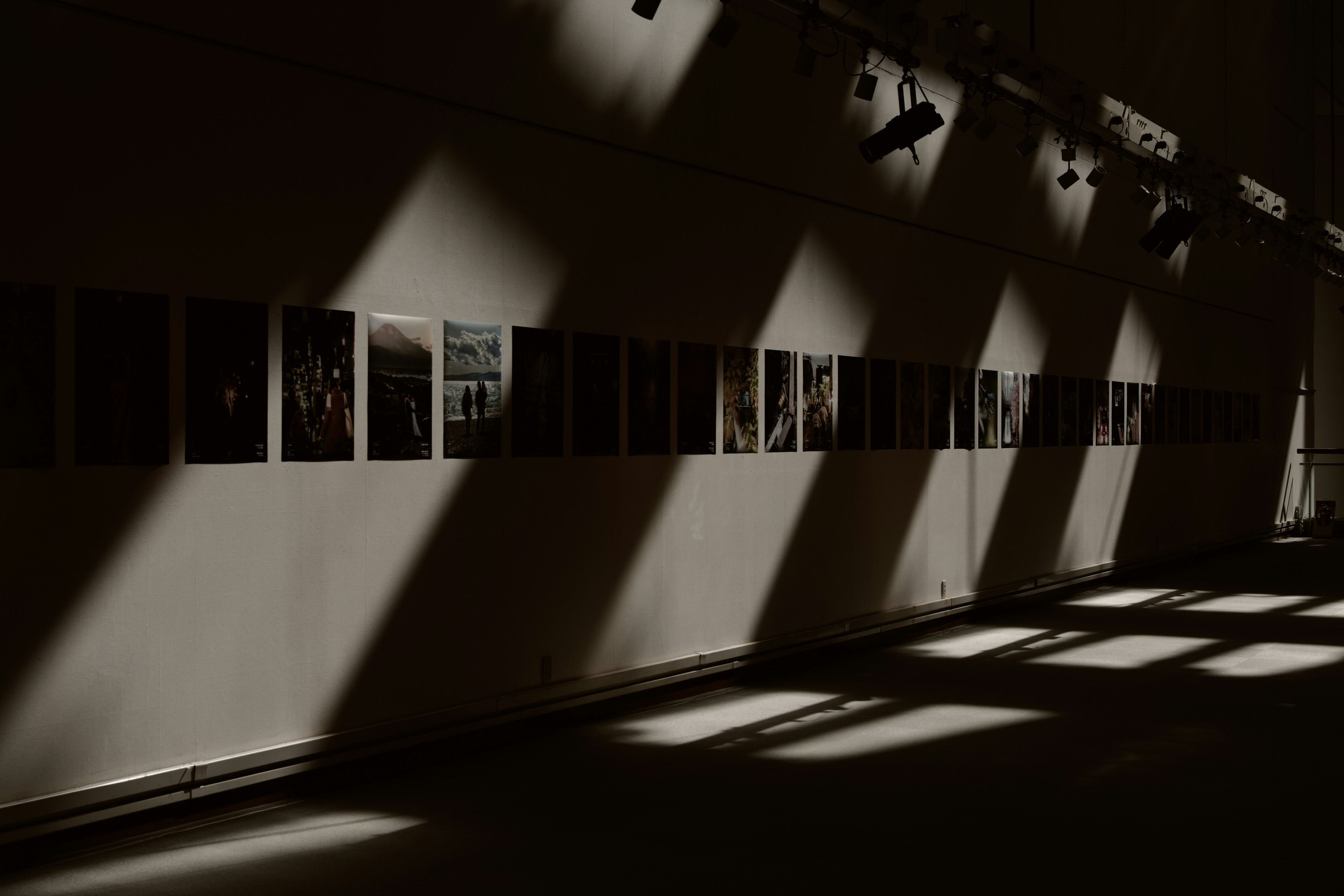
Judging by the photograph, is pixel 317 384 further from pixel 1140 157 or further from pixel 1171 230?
pixel 1140 157

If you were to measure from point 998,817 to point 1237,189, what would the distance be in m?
17.2

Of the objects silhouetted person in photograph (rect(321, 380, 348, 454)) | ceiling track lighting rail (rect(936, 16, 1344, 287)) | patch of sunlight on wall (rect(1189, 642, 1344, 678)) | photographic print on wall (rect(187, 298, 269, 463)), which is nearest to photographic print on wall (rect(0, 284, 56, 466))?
photographic print on wall (rect(187, 298, 269, 463))

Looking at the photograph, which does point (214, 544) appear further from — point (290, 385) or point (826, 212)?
point (826, 212)

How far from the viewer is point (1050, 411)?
17.9 meters

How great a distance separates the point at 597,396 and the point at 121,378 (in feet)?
12.5

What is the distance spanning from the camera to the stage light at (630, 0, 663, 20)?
8828mm

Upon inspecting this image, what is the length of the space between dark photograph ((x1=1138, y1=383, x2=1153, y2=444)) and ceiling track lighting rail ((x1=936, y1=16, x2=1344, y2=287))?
2643 mm

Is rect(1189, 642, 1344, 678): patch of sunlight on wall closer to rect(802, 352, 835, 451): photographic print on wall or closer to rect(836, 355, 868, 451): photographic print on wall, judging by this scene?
rect(836, 355, 868, 451): photographic print on wall

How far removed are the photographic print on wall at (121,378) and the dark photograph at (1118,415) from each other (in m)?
16.2

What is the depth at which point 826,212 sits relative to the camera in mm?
12656

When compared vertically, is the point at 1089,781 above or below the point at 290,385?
below

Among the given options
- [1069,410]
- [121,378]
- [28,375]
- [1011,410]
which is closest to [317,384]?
[121,378]

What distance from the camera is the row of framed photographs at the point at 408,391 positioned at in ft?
21.5

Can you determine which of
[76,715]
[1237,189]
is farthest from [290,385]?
[1237,189]
